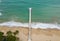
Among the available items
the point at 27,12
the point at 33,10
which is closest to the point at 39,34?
the point at 27,12

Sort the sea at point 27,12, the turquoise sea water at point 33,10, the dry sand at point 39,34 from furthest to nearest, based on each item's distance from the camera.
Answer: the turquoise sea water at point 33,10
the sea at point 27,12
the dry sand at point 39,34

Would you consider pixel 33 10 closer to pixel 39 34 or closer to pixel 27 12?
pixel 27 12

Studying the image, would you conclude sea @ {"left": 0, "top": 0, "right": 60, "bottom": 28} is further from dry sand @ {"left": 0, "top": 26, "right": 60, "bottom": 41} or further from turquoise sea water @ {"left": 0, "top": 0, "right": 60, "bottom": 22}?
dry sand @ {"left": 0, "top": 26, "right": 60, "bottom": 41}

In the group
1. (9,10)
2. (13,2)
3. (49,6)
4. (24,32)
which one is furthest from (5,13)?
(24,32)

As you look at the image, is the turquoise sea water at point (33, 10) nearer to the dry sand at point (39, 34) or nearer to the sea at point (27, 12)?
the sea at point (27, 12)

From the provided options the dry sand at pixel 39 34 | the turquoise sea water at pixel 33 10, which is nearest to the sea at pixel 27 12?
the turquoise sea water at pixel 33 10

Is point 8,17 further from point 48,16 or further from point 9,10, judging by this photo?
point 48,16

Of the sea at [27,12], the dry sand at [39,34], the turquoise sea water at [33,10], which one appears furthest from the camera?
the turquoise sea water at [33,10]
